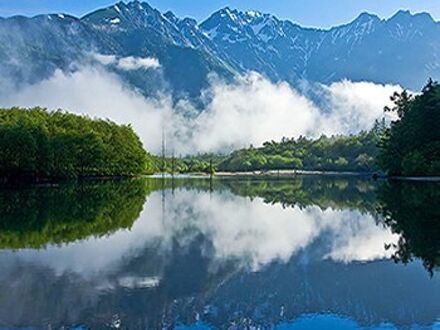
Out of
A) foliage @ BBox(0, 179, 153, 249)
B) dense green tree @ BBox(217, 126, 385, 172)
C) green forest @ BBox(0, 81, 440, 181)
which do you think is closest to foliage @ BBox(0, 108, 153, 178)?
green forest @ BBox(0, 81, 440, 181)

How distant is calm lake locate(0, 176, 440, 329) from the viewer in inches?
458

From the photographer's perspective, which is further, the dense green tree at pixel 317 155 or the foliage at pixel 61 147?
the dense green tree at pixel 317 155

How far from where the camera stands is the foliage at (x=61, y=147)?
68.4 meters

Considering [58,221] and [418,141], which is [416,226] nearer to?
[58,221]

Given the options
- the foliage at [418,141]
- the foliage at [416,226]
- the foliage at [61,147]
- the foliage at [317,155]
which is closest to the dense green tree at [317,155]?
the foliage at [317,155]

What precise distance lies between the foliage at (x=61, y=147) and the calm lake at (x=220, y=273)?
4113 cm

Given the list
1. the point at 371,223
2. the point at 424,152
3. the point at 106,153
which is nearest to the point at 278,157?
the point at 106,153

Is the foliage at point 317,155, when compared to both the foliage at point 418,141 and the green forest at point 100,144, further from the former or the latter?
the foliage at point 418,141

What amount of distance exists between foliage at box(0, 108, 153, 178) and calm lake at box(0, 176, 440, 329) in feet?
135

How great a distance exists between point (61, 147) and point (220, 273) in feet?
208

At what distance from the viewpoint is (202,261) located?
17.5 metres

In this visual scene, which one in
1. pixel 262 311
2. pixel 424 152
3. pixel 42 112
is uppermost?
pixel 42 112

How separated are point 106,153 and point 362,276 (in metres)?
77.7

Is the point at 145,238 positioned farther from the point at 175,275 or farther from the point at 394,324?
the point at 394,324
